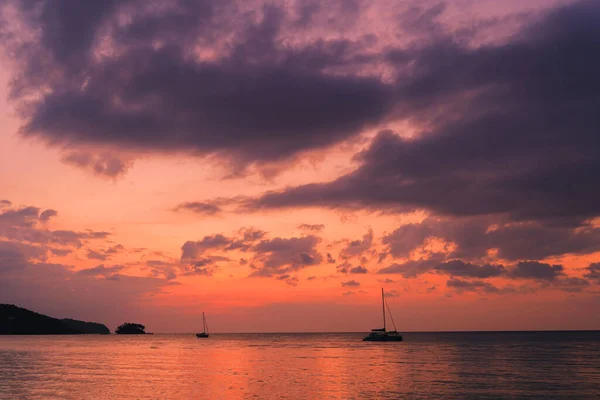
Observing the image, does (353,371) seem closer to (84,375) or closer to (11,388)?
(84,375)

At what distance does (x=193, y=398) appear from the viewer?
6631cm

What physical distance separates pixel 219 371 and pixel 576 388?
59.1m

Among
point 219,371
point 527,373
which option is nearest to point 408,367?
point 527,373

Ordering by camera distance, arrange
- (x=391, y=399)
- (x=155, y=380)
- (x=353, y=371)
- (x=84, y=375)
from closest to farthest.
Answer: (x=391, y=399) → (x=155, y=380) → (x=84, y=375) → (x=353, y=371)

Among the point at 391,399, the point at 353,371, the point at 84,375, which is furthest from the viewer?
the point at 353,371

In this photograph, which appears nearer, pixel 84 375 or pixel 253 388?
pixel 253 388

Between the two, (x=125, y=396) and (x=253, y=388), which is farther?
(x=253, y=388)

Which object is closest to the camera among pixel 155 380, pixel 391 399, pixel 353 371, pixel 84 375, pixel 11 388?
pixel 391 399

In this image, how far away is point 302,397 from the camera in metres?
67.4

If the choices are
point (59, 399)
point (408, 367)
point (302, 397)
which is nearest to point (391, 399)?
point (302, 397)

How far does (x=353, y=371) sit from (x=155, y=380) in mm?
35739

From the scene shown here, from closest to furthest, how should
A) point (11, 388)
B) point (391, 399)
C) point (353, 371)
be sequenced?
point (391, 399), point (11, 388), point (353, 371)

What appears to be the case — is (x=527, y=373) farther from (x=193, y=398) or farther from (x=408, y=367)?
(x=193, y=398)

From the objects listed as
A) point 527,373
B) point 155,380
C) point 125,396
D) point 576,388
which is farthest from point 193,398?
point 527,373
